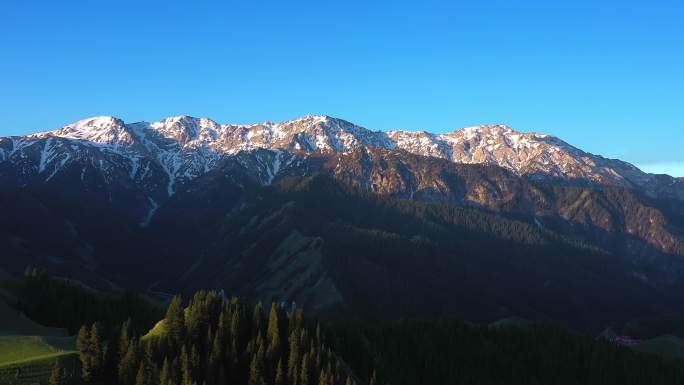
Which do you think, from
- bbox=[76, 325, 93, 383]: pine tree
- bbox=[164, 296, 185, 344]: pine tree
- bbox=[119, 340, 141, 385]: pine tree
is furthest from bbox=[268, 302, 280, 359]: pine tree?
bbox=[76, 325, 93, 383]: pine tree

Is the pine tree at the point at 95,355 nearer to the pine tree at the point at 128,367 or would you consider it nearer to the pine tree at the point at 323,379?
the pine tree at the point at 128,367

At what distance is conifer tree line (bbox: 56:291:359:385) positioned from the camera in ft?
378

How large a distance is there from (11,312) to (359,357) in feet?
261

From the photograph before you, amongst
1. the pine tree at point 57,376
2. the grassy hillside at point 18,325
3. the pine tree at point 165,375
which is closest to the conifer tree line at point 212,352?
the pine tree at point 57,376

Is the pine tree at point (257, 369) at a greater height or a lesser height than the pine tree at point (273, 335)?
lesser

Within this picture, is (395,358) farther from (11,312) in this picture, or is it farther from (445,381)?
(11,312)

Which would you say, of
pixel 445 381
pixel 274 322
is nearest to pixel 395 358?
pixel 445 381

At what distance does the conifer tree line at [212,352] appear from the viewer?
115 meters

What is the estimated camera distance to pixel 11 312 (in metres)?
166

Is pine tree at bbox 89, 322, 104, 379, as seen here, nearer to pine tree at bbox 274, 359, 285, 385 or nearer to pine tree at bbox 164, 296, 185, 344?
pine tree at bbox 164, 296, 185, 344

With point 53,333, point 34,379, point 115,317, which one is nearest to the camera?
point 34,379

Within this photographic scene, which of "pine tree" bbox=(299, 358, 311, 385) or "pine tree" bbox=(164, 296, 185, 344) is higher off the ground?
"pine tree" bbox=(164, 296, 185, 344)

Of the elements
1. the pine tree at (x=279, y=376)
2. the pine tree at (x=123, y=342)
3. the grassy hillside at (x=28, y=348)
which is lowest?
the pine tree at (x=279, y=376)

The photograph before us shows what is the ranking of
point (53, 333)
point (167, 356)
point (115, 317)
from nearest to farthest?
point (167, 356)
point (53, 333)
point (115, 317)
